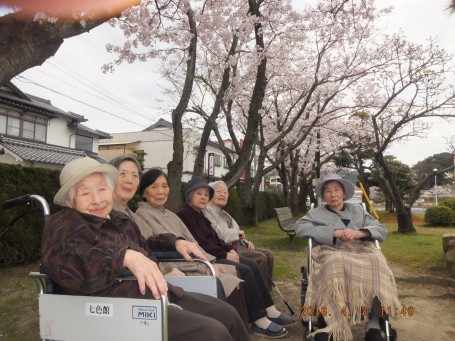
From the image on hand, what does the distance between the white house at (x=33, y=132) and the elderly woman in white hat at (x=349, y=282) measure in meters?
14.0

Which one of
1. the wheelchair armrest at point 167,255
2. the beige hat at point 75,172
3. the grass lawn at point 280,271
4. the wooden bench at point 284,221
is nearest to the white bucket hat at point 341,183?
the grass lawn at point 280,271

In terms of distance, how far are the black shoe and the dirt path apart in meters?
0.52

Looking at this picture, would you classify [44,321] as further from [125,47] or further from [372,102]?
[372,102]

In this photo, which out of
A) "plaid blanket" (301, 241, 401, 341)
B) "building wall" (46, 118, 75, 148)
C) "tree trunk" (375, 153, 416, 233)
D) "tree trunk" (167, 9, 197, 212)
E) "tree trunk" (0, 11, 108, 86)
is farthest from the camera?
"building wall" (46, 118, 75, 148)

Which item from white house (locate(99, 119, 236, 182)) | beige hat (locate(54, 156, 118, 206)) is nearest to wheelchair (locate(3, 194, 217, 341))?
beige hat (locate(54, 156, 118, 206))

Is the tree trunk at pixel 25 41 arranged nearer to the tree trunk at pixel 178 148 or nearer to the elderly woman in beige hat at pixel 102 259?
the elderly woman in beige hat at pixel 102 259

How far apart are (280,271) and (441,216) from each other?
10.3 metres

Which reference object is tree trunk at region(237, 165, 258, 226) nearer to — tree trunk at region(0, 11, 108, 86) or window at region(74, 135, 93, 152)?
tree trunk at region(0, 11, 108, 86)

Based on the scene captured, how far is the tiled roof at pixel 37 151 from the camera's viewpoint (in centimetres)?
1555

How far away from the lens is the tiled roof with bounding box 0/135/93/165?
51.0 feet

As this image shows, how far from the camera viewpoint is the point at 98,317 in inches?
63.2

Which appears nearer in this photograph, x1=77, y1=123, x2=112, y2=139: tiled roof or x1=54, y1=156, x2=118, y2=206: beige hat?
x1=54, y1=156, x2=118, y2=206: beige hat

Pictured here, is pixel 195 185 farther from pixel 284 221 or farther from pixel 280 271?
pixel 284 221

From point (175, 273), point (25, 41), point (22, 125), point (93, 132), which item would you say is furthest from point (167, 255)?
point (93, 132)
